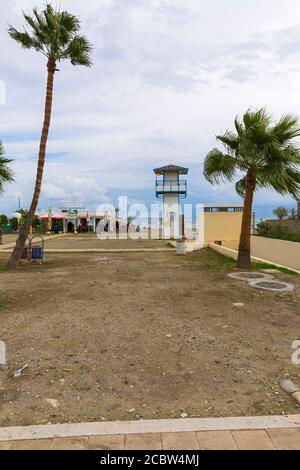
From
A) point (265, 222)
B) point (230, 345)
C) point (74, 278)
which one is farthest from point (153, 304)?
point (265, 222)

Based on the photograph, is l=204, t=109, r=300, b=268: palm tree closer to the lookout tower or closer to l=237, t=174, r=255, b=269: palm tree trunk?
l=237, t=174, r=255, b=269: palm tree trunk

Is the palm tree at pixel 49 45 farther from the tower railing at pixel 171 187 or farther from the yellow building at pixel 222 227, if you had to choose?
the tower railing at pixel 171 187

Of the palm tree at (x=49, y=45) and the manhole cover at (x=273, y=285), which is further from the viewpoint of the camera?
the palm tree at (x=49, y=45)

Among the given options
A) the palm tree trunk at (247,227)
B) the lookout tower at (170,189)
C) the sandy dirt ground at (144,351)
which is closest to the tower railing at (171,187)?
the lookout tower at (170,189)

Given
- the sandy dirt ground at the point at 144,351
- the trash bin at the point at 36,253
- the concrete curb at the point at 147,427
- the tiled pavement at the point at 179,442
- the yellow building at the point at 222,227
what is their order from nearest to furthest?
1. the tiled pavement at the point at 179,442
2. the concrete curb at the point at 147,427
3. the sandy dirt ground at the point at 144,351
4. the trash bin at the point at 36,253
5. the yellow building at the point at 222,227

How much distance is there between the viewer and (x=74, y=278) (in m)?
10.8

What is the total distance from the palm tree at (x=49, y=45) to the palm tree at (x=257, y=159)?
606cm

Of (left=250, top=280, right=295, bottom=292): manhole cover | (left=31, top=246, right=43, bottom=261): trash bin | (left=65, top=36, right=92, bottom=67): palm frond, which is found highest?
(left=65, top=36, right=92, bottom=67): palm frond

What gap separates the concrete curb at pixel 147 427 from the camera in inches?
118

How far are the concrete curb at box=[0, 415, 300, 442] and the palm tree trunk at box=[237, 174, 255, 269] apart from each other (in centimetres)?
972

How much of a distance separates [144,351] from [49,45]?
12.1 meters

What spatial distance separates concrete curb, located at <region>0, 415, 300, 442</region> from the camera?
9.80 ft

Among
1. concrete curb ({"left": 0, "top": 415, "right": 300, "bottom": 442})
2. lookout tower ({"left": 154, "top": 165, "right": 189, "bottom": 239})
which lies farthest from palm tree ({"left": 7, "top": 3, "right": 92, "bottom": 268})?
lookout tower ({"left": 154, "top": 165, "right": 189, "bottom": 239})

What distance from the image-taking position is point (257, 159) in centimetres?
1160
